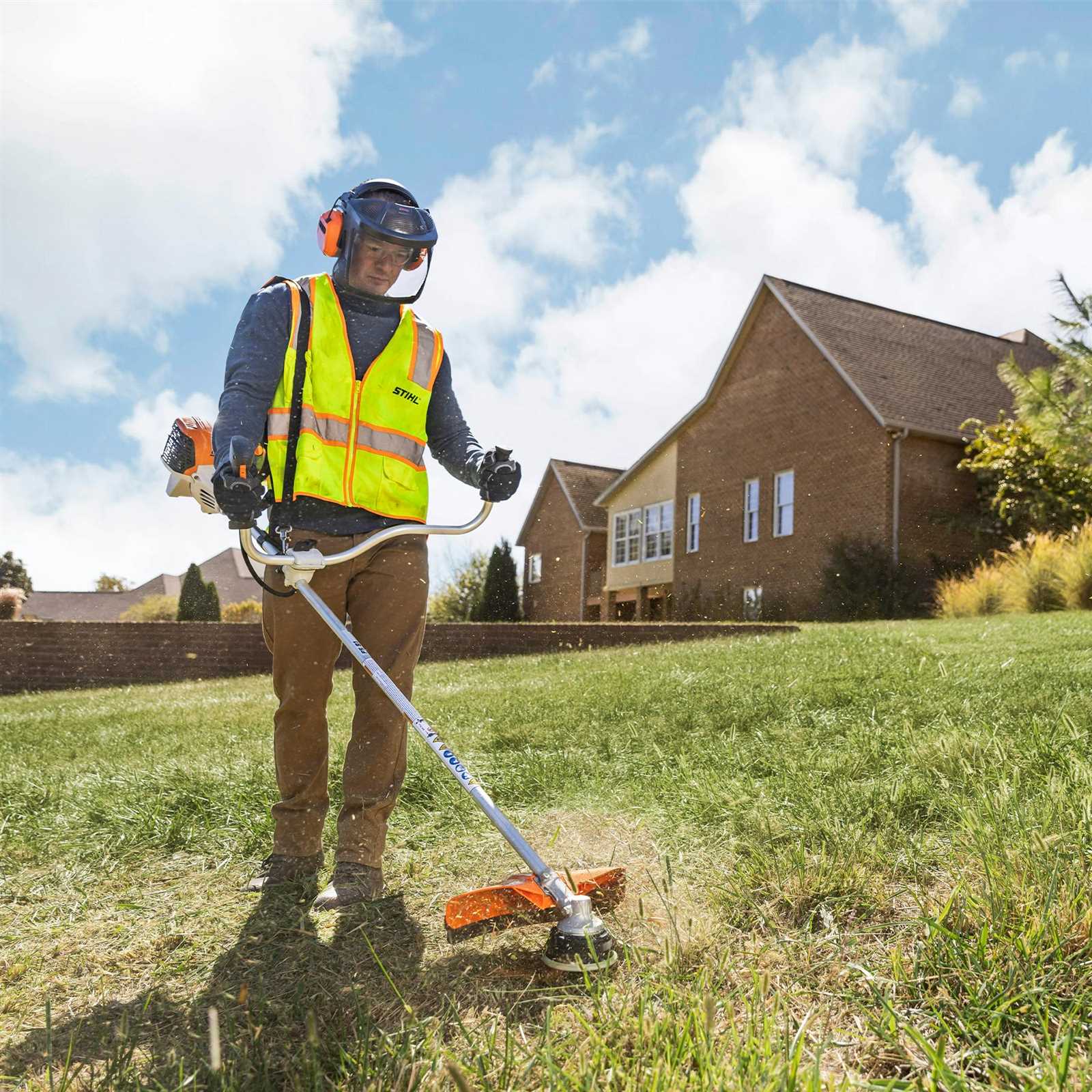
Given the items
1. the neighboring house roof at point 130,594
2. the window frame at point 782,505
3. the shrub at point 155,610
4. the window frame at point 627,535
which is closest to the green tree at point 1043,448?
the window frame at point 782,505

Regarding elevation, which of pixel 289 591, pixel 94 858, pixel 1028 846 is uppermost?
pixel 289 591

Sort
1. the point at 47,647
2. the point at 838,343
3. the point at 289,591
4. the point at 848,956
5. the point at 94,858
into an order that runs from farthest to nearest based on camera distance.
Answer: the point at 838,343 → the point at 47,647 → the point at 94,858 → the point at 289,591 → the point at 848,956

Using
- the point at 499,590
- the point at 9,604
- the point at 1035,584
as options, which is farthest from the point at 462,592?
the point at 1035,584

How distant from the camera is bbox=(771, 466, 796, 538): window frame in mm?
22125

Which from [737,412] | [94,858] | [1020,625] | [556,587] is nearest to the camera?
[94,858]

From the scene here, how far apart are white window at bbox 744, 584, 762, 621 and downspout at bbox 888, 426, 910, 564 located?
343 cm

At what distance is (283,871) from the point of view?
3.53m

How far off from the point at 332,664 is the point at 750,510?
2069 centimetres

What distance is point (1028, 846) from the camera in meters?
2.76

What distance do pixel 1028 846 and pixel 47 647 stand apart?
57.0 ft

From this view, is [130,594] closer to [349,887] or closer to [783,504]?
[783,504]

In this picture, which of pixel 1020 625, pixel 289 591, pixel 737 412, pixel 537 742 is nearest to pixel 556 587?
pixel 737 412

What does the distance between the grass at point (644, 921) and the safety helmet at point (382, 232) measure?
2.00 meters

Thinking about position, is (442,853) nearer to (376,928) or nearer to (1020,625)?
(376,928)
